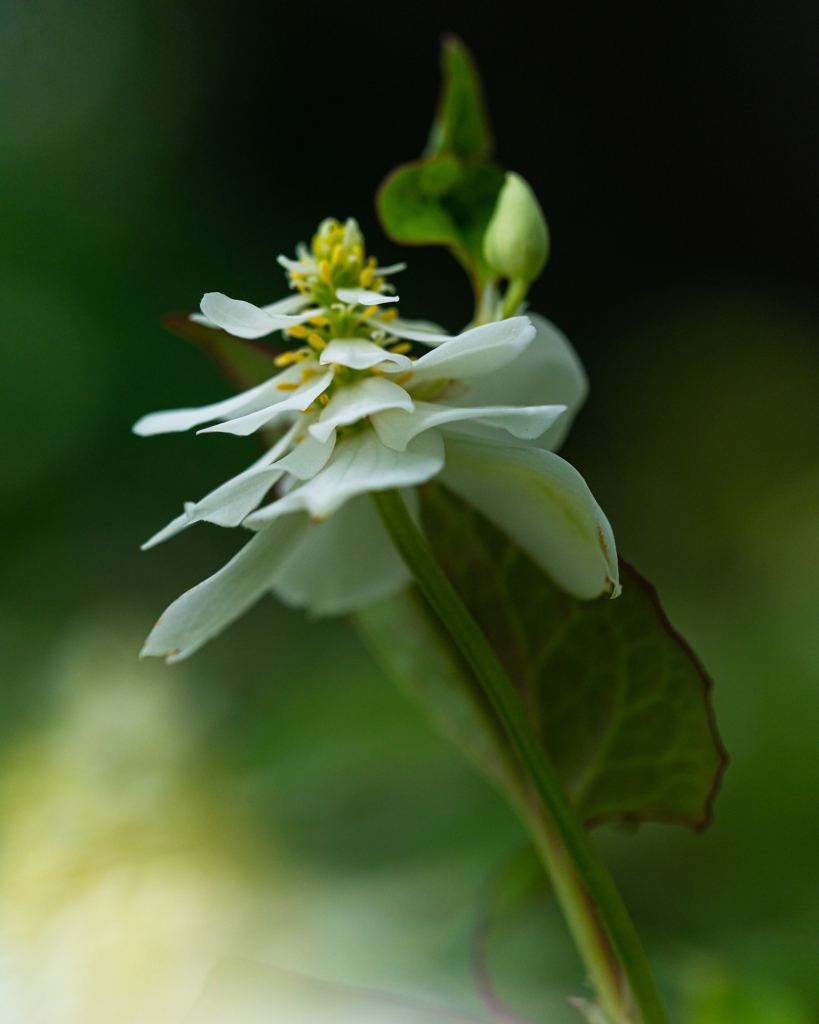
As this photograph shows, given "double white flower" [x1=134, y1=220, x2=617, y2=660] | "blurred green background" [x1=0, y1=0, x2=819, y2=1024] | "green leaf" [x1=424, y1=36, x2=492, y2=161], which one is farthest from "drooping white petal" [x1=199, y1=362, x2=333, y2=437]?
"blurred green background" [x1=0, y1=0, x2=819, y2=1024]

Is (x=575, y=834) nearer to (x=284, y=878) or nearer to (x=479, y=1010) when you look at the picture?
(x=479, y=1010)

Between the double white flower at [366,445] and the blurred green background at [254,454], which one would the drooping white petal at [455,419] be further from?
the blurred green background at [254,454]

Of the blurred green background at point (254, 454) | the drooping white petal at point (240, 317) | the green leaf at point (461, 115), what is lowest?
the blurred green background at point (254, 454)

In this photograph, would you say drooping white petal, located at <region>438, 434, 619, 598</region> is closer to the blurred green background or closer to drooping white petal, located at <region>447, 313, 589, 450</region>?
drooping white petal, located at <region>447, 313, 589, 450</region>

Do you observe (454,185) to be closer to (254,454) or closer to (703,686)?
(703,686)

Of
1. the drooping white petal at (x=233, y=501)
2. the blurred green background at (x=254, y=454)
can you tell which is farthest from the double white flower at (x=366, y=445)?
the blurred green background at (x=254, y=454)

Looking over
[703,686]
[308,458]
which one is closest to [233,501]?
[308,458]

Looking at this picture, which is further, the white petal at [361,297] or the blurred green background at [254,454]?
the blurred green background at [254,454]
